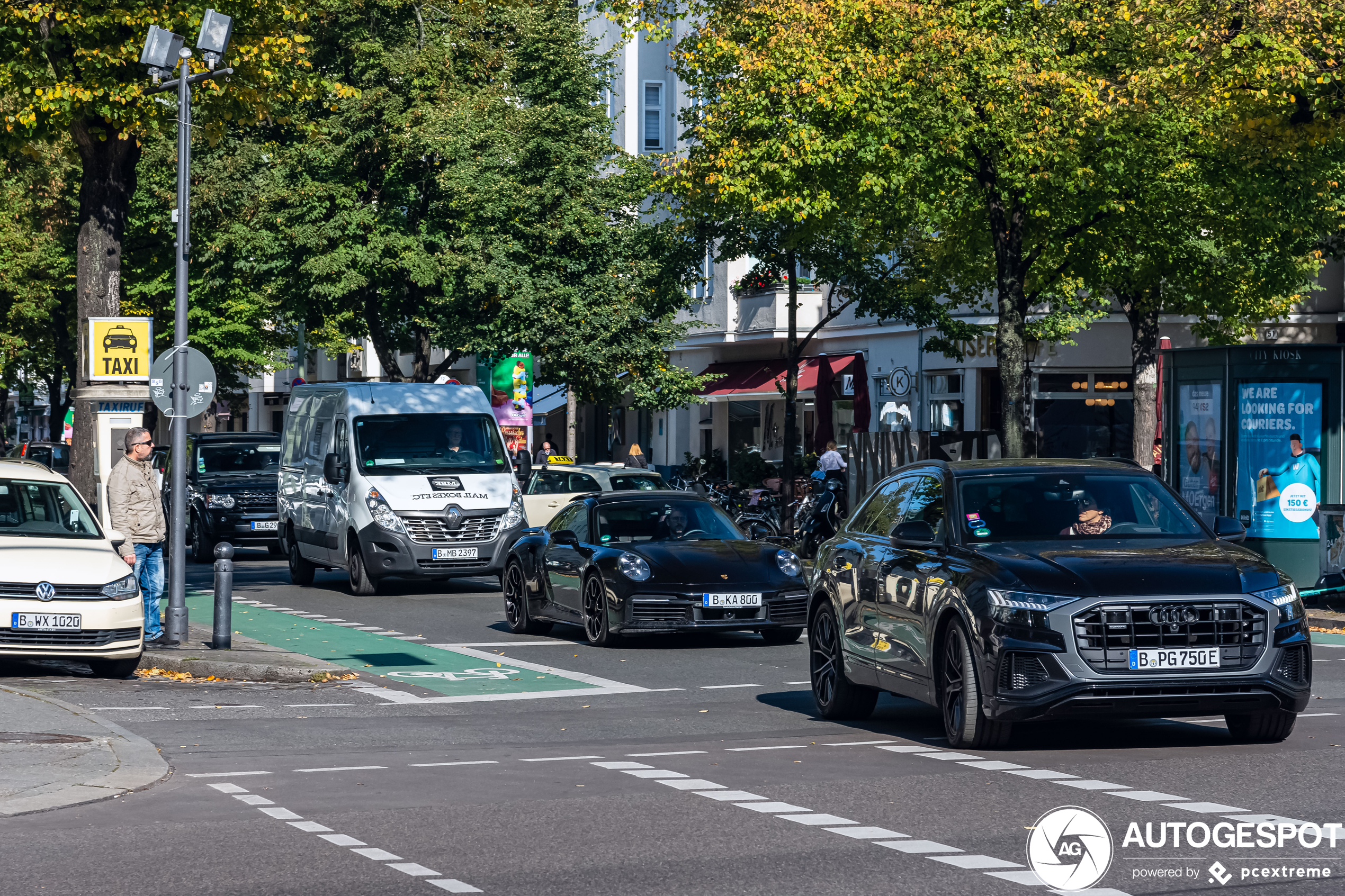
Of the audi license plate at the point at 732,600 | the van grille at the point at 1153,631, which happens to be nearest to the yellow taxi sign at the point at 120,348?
the audi license plate at the point at 732,600

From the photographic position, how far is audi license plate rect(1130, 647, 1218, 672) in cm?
1016

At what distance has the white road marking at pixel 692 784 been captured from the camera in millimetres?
9625

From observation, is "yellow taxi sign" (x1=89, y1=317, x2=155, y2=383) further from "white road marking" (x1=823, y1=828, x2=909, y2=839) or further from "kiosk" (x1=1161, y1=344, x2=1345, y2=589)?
"white road marking" (x1=823, y1=828, x2=909, y2=839)

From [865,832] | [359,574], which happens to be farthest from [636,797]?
[359,574]

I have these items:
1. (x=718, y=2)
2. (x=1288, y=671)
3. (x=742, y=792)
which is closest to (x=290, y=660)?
(x=742, y=792)

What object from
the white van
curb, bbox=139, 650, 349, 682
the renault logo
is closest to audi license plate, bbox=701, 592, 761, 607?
curb, bbox=139, 650, 349, 682

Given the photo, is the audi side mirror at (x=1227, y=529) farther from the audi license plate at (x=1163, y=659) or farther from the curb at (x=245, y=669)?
the curb at (x=245, y=669)

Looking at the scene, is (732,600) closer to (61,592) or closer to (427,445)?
(61,592)

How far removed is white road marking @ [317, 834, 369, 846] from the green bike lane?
19.9 feet

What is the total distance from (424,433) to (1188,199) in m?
10.6

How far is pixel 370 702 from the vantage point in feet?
46.8

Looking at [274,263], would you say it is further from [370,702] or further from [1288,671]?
[1288,671]

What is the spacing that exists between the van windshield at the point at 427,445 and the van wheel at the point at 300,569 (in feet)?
8.26

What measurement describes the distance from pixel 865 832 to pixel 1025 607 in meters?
2.38
